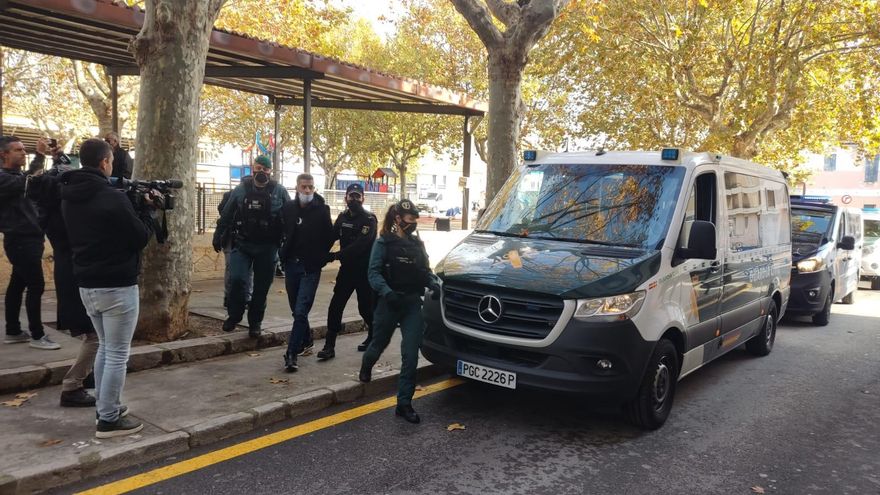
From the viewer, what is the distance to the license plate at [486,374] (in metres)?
4.57

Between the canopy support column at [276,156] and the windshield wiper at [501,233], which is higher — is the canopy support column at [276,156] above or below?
above

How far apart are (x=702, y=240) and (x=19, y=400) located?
17.0ft

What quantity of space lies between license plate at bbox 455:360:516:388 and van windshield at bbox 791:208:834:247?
7550 millimetres

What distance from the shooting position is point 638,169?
5.58 metres

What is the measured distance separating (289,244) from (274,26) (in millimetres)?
16966

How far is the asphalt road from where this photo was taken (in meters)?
3.82

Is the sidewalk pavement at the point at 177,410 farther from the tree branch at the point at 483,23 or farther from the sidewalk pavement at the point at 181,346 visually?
the tree branch at the point at 483,23

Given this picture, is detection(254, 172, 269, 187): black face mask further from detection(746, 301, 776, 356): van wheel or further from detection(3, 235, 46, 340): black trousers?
detection(746, 301, 776, 356): van wheel

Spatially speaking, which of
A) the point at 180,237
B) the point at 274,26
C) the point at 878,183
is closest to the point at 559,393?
the point at 180,237

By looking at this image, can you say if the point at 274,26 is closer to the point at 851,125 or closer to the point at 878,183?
the point at 851,125

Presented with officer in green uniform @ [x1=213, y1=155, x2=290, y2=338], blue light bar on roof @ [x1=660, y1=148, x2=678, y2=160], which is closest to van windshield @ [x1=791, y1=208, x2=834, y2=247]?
blue light bar on roof @ [x1=660, y1=148, x2=678, y2=160]

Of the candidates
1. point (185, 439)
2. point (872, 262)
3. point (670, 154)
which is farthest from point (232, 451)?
point (872, 262)

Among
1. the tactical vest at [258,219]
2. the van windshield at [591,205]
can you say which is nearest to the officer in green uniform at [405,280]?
the van windshield at [591,205]

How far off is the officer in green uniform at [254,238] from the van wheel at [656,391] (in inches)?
151
